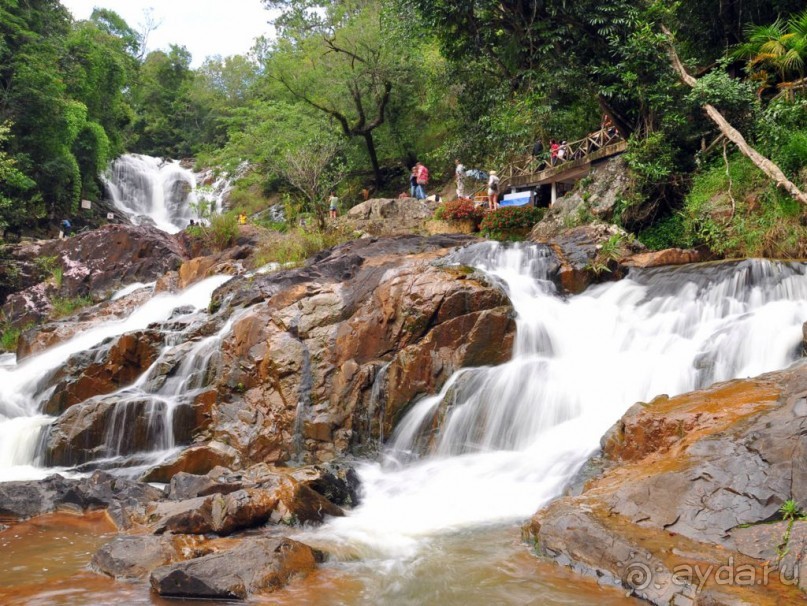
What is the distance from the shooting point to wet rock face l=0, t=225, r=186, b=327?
67.4ft

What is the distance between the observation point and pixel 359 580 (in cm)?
550

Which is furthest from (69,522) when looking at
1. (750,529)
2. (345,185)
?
(345,185)

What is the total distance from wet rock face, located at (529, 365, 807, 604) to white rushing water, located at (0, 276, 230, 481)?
7125mm

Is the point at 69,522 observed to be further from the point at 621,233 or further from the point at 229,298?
the point at 621,233

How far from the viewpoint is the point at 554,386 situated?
915 cm

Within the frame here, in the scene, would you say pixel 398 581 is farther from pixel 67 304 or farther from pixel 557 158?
pixel 67 304

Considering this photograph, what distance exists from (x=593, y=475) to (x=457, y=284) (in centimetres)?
433

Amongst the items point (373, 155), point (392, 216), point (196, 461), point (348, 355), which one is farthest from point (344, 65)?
point (196, 461)

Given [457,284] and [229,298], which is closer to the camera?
[457,284]

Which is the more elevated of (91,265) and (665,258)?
(91,265)

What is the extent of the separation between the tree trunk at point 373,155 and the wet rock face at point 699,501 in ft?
76.9

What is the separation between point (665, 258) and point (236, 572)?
1013cm

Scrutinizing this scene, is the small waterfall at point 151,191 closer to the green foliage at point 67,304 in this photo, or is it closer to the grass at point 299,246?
the green foliage at point 67,304

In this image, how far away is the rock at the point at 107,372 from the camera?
474 inches
